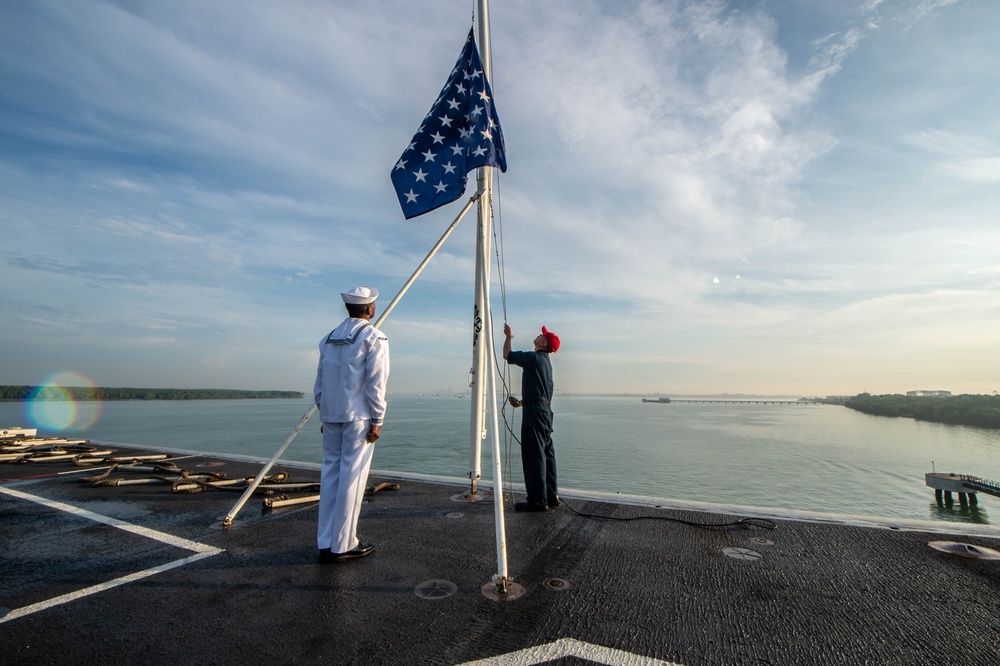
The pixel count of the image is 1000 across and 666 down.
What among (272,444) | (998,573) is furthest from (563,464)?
(998,573)

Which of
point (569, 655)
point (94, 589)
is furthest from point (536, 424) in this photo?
point (94, 589)

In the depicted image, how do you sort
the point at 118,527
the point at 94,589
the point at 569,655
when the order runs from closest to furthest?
1. the point at 569,655
2. the point at 94,589
3. the point at 118,527

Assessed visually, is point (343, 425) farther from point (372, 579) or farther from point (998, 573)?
point (998, 573)

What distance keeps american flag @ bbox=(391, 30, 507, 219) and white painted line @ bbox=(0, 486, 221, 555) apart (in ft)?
13.1

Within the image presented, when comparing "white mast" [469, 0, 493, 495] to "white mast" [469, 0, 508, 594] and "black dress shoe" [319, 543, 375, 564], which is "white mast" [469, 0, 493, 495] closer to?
"white mast" [469, 0, 508, 594]

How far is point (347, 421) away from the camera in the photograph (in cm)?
396

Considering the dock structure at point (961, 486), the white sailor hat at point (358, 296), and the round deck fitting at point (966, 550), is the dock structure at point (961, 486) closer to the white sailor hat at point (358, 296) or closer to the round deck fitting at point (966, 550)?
the round deck fitting at point (966, 550)

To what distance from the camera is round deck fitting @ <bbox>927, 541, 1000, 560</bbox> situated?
3747 mm

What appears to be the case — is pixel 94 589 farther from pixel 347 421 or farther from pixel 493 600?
pixel 493 600

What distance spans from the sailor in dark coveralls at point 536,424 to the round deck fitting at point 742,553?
2.05 m

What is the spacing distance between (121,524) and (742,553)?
625cm

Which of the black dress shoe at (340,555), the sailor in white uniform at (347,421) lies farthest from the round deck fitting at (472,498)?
the black dress shoe at (340,555)

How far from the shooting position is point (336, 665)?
2314mm

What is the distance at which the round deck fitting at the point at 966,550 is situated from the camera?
375cm
